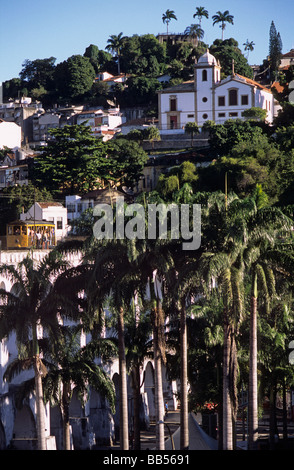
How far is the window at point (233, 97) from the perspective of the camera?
91062 millimetres

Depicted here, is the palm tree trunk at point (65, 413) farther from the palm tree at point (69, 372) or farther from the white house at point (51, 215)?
the white house at point (51, 215)

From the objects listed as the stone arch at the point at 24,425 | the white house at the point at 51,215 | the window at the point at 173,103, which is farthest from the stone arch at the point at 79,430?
→ the window at the point at 173,103

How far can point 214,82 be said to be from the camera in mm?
92938

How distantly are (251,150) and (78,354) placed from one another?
1486 inches

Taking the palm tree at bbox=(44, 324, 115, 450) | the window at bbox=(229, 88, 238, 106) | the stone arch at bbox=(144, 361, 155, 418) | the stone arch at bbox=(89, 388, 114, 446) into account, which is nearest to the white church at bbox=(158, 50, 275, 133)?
the window at bbox=(229, 88, 238, 106)

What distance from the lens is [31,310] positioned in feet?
95.1

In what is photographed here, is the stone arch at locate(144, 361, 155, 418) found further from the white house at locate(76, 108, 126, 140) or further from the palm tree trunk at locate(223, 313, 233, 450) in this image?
the white house at locate(76, 108, 126, 140)

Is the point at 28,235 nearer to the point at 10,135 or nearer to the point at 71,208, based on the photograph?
the point at 71,208

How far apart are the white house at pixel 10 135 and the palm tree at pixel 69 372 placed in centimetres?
7193

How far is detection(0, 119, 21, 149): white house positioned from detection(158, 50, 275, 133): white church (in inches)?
771

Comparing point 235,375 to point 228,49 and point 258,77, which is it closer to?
point 228,49

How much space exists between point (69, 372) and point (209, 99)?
64.4 m

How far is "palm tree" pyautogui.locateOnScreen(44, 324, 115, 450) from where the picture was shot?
99.2 feet

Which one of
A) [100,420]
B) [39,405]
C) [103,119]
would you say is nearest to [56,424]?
[100,420]
